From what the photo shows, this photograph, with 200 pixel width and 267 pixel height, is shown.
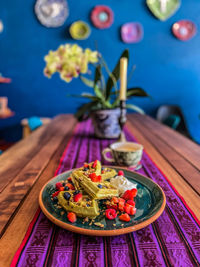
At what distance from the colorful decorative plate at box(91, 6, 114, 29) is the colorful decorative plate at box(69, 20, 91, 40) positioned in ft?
0.41

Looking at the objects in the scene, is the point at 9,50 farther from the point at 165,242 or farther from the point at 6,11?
the point at 165,242

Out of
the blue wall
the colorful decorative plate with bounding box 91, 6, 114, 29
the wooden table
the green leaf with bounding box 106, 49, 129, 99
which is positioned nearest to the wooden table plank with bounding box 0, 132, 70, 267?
the wooden table

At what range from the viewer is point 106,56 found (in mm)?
2869

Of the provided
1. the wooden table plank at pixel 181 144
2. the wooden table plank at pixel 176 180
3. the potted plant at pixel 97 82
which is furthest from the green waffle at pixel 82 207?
the potted plant at pixel 97 82

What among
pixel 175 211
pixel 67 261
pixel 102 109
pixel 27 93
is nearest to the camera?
pixel 67 261

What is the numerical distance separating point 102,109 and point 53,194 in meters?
0.72

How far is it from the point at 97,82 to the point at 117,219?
90 centimetres

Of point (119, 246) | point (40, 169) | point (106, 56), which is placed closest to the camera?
point (119, 246)

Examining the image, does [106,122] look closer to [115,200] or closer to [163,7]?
[115,200]

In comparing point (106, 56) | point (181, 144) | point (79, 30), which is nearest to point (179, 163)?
point (181, 144)

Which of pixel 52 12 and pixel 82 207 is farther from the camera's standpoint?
pixel 52 12

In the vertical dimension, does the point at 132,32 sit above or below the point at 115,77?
above

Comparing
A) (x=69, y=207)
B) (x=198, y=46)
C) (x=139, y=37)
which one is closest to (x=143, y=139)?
(x=69, y=207)

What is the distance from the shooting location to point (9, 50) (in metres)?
2.90
